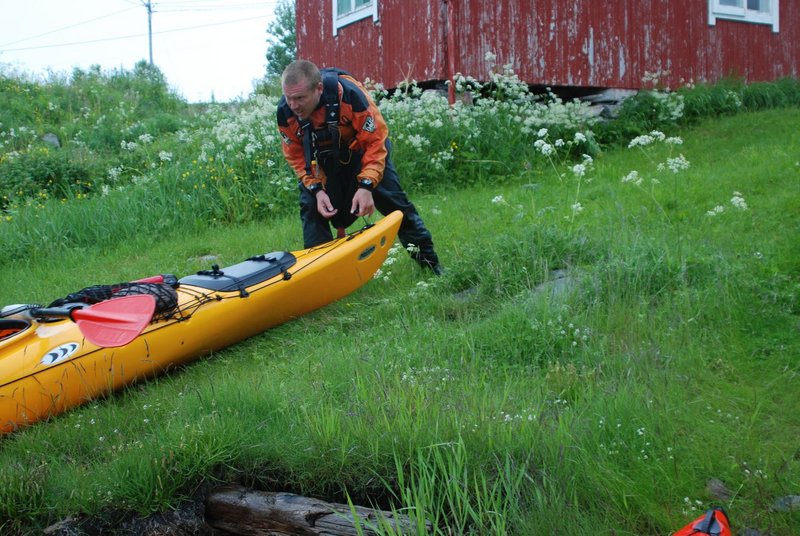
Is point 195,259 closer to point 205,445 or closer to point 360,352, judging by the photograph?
point 360,352

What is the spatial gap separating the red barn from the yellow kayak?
5774 mm

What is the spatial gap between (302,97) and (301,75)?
13cm

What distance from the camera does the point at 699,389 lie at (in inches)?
135

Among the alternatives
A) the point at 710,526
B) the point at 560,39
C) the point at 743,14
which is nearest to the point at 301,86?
the point at 710,526

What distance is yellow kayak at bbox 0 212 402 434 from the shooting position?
394 cm

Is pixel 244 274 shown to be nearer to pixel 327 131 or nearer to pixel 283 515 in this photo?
pixel 327 131

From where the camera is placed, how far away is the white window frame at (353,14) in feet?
38.3

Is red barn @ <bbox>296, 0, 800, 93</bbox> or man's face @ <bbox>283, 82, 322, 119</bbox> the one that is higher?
red barn @ <bbox>296, 0, 800, 93</bbox>

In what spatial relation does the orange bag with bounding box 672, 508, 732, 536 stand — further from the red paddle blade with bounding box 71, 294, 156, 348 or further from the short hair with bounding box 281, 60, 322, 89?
the short hair with bounding box 281, 60, 322, 89

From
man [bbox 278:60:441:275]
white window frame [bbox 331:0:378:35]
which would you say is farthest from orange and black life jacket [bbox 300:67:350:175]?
white window frame [bbox 331:0:378:35]

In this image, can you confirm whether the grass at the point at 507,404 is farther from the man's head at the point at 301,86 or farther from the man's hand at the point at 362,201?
the man's head at the point at 301,86

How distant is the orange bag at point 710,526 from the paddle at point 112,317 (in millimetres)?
2558

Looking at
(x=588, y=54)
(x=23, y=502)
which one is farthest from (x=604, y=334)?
(x=588, y=54)

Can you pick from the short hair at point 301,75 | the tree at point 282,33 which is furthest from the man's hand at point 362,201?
the tree at point 282,33
